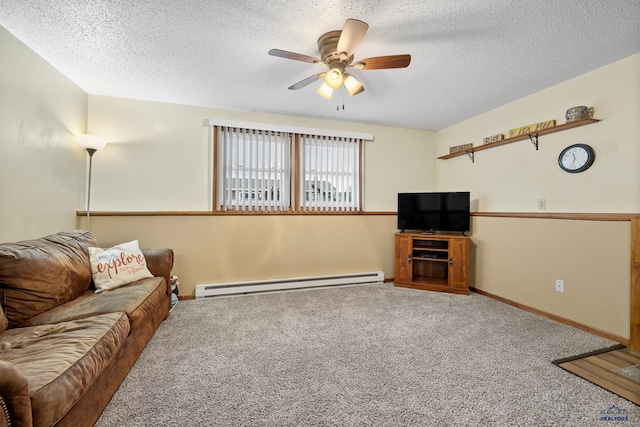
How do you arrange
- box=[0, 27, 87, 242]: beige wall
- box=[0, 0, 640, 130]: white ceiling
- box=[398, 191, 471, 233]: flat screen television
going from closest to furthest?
1. box=[0, 0, 640, 130]: white ceiling
2. box=[0, 27, 87, 242]: beige wall
3. box=[398, 191, 471, 233]: flat screen television

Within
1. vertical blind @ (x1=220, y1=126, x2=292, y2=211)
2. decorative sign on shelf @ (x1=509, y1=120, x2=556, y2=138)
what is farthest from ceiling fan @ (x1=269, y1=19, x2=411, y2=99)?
decorative sign on shelf @ (x1=509, y1=120, x2=556, y2=138)

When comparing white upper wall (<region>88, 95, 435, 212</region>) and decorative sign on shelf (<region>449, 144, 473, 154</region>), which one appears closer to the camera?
white upper wall (<region>88, 95, 435, 212</region>)

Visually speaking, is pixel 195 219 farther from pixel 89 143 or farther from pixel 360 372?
pixel 360 372

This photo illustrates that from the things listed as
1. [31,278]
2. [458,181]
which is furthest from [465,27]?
[31,278]

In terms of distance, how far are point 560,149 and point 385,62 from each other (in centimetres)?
213

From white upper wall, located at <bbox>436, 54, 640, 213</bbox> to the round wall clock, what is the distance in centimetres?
4

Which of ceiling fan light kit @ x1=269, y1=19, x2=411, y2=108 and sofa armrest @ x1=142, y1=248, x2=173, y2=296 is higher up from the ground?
ceiling fan light kit @ x1=269, y1=19, x2=411, y2=108

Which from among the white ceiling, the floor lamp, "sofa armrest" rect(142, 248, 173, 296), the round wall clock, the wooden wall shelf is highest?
the white ceiling

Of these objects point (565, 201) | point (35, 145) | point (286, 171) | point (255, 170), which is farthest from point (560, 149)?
point (35, 145)

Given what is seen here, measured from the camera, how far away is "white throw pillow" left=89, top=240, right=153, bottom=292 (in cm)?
214

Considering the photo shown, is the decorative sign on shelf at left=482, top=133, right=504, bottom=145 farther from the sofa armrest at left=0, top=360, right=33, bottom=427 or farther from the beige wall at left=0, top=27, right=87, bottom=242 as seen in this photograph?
the beige wall at left=0, top=27, right=87, bottom=242

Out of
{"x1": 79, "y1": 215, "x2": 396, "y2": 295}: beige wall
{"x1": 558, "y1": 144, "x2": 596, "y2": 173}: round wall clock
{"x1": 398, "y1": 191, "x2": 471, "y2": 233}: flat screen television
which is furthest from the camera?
{"x1": 398, "y1": 191, "x2": 471, "y2": 233}: flat screen television

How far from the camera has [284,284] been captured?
348 centimetres

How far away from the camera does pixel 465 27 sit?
1848mm
